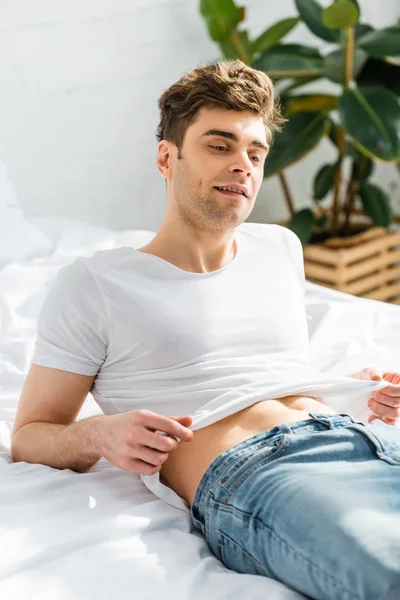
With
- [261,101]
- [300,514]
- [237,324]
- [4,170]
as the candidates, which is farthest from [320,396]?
[4,170]

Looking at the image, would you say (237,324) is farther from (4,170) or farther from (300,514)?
(4,170)

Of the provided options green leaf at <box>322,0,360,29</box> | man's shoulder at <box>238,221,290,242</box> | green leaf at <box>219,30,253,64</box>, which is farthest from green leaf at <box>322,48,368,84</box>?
man's shoulder at <box>238,221,290,242</box>

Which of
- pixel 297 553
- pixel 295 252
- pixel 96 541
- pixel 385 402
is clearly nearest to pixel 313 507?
pixel 297 553

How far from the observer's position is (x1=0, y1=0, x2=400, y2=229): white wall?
94.2 inches

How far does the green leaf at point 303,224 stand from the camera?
9.07 ft

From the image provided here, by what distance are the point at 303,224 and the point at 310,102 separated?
1.40 feet

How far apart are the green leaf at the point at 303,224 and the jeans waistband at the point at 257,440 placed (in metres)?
1.69


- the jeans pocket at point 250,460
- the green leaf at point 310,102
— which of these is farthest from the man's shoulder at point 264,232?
the green leaf at point 310,102

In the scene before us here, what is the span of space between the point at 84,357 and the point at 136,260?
0.60ft

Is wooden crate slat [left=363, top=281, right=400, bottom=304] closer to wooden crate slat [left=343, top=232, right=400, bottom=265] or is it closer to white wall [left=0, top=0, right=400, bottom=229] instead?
wooden crate slat [left=343, top=232, right=400, bottom=265]

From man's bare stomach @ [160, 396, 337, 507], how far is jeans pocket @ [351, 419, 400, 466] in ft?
0.31

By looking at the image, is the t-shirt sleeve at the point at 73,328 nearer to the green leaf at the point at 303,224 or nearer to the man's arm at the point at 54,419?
the man's arm at the point at 54,419

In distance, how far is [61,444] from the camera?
118cm

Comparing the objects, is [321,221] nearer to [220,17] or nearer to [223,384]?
[220,17]
